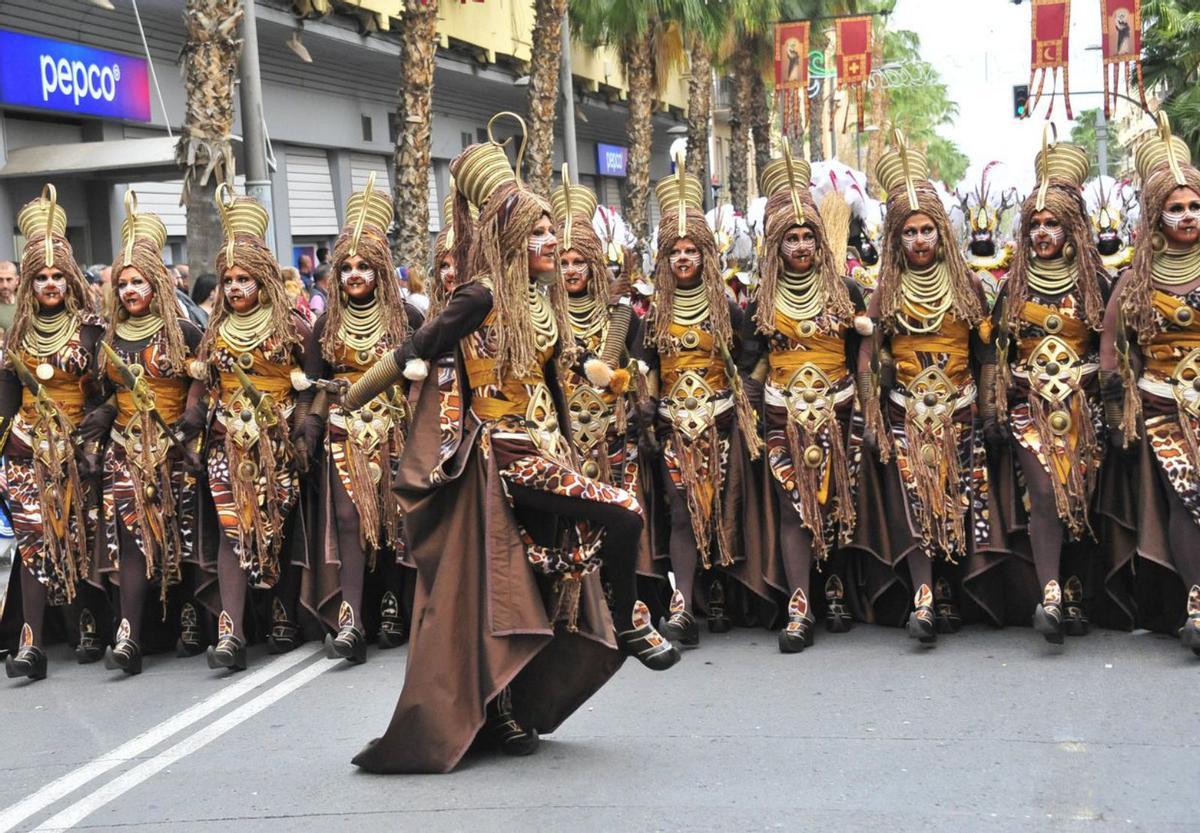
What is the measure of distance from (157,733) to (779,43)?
26.3 m

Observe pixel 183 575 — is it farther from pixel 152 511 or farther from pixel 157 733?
pixel 157 733

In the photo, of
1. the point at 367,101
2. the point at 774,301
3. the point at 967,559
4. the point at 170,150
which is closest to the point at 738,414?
the point at 774,301

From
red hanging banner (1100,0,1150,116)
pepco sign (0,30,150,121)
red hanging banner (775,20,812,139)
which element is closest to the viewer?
pepco sign (0,30,150,121)

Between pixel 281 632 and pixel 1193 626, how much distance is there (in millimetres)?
4132

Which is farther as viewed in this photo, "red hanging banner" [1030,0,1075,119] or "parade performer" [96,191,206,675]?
"red hanging banner" [1030,0,1075,119]

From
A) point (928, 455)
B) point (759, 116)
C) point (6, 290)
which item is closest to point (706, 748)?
point (928, 455)

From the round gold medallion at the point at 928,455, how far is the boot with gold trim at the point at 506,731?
2516 mm

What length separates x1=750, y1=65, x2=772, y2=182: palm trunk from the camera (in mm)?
33594

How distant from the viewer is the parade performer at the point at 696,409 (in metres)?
7.81

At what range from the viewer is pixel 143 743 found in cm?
645

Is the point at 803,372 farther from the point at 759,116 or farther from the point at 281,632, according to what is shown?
the point at 759,116

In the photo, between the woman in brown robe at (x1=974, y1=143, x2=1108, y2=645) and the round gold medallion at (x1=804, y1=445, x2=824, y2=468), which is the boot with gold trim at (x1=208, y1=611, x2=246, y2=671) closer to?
the round gold medallion at (x1=804, y1=445, x2=824, y2=468)

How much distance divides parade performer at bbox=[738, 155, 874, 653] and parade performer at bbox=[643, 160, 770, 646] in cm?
18

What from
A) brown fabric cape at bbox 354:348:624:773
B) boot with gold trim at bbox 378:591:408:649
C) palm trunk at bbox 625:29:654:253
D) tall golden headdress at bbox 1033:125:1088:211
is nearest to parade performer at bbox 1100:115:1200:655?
tall golden headdress at bbox 1033:125:1088:211
